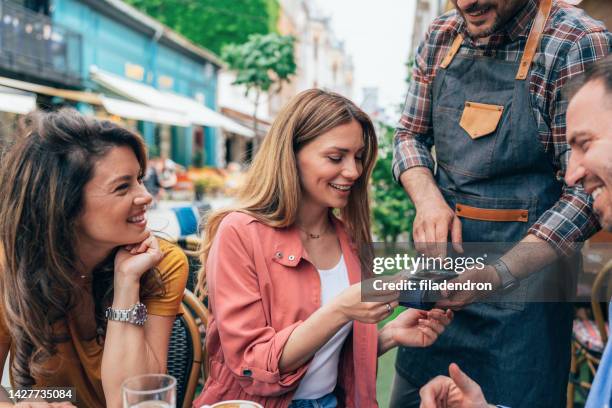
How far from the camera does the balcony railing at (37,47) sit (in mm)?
11352

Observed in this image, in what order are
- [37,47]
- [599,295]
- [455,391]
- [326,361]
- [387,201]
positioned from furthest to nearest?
1. [37,47]
2. [387,201]
3. [599,295]
4. [326,361]
5. [455,391]

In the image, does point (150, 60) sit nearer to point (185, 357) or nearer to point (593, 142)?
point (185, 357)

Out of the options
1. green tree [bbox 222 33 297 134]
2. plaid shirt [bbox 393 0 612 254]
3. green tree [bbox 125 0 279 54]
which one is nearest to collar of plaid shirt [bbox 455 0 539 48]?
plaid shirt [bbox 393 0 612 254]

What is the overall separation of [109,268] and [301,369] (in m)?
0.56

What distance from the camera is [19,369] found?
52.8 inches

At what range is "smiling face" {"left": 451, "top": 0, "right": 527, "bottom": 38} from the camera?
137 centimetres

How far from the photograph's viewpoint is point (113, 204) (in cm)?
137

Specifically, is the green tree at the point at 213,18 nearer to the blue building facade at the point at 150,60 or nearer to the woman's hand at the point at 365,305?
the blue building facade at the point at 150,60

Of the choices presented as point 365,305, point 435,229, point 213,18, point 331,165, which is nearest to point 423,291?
point 365,305

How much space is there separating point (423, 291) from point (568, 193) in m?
0.56

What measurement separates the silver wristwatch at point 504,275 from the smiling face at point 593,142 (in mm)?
326

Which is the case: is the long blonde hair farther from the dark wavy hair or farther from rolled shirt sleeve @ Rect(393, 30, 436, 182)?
the dark wavy hair

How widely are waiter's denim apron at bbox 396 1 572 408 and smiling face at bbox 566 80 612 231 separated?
1.42ft

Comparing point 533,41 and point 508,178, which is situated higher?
point 533,41
